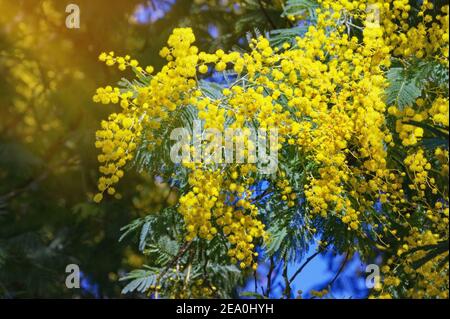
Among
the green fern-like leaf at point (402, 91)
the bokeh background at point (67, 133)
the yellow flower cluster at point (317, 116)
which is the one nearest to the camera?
the yellow flower cluster at point (317, 116)

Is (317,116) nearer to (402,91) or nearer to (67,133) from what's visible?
(402,91)

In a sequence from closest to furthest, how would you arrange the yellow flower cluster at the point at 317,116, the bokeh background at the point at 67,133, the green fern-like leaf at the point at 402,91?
the yellow flower cluster at the point at 317,116, the green fern-like leaf at the point at 402,91, the bokeh background at the point at 67,133

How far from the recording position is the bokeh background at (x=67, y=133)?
18.3 ft

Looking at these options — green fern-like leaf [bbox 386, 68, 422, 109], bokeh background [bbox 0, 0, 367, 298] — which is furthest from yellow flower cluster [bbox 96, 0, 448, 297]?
bokeh background [bbox 0, 0, 367, 298]

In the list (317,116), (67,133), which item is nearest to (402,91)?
(317,116)

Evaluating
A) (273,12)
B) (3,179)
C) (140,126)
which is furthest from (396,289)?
(3,179)

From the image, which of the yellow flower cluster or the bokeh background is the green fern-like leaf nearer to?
the yellow flower cluster

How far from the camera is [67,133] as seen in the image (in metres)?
6.57

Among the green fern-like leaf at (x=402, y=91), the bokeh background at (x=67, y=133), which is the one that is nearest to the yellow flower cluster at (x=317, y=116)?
the green fern-like leaf at (x=402, y=91)

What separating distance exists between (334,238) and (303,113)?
0.65m

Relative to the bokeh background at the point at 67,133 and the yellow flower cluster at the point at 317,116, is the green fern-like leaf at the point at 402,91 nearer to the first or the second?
the yellow flower cluster at the point at 317,116

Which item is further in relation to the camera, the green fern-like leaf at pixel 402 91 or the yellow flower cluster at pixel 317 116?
the green fern-like leaf at pixel 402 91

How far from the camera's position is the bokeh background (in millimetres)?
5574
